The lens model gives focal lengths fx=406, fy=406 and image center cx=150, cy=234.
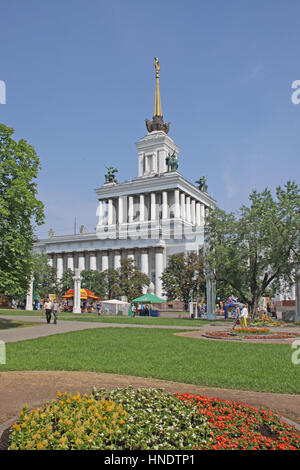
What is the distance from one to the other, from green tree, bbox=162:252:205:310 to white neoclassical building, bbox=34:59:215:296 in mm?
18788

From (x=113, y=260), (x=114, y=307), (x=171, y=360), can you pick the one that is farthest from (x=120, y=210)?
(x=171, y=360)

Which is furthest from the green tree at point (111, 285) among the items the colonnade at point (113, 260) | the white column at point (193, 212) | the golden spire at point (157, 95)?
the golden spire at point (157, 95)

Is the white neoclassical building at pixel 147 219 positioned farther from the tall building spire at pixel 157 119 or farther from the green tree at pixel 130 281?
the green tree at pixel 130 281

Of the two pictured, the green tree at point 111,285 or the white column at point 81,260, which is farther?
the white column at point 81,260

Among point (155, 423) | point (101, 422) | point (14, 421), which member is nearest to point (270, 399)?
point (155, 423)

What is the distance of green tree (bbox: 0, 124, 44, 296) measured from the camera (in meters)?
24.4

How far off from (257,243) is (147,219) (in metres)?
61.1

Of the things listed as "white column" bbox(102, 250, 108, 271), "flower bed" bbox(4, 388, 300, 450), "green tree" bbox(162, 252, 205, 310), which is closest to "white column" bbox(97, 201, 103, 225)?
"white column" bbox(102, 250, 108, 271)

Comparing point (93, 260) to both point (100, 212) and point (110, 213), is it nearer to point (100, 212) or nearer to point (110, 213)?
point (110, 213)

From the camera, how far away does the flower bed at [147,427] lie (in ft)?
17.7

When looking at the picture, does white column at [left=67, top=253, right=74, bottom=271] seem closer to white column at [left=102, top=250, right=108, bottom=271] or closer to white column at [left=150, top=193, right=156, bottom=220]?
white column at [left=102, top=250, right=108, bottom=271]

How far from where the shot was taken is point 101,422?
230 inches

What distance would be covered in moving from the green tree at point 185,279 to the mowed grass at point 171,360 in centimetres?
4316
